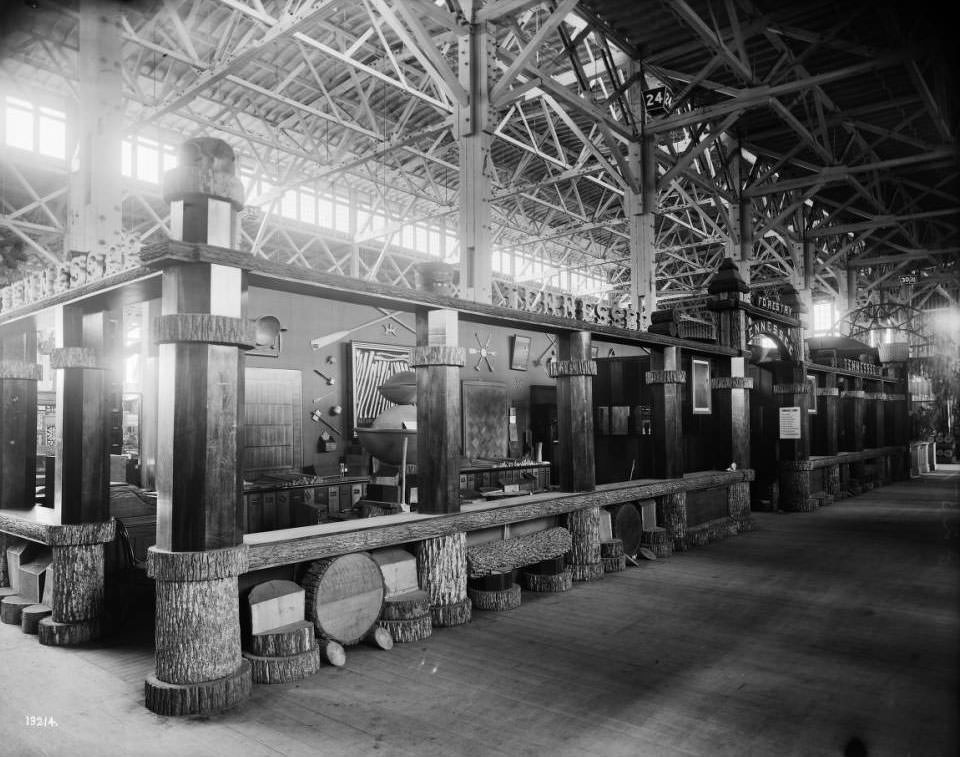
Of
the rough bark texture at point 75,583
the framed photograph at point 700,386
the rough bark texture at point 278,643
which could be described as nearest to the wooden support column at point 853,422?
the framed photograph at point 700,386

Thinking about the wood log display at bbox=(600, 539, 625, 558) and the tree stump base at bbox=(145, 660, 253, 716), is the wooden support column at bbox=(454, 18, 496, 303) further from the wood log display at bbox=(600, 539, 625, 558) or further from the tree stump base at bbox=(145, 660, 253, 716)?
the tree stump base at bbox=(145, 660, 253, 716)

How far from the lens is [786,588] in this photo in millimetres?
6301

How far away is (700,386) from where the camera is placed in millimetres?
9172

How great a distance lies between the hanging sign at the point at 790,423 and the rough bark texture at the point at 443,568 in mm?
7352

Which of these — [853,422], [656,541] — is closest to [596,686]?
[656,541]

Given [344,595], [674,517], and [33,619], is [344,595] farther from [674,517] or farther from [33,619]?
[674,517]

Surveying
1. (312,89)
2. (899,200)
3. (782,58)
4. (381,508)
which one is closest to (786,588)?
(381,508)

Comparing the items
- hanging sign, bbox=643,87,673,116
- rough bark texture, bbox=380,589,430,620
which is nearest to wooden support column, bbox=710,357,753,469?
hanging sign, bbox=643,87,673,116

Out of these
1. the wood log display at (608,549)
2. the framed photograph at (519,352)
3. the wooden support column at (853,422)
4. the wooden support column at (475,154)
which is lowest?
the wood log display at (608,549)

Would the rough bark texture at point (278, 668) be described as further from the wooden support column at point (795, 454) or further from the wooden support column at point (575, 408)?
the wooden support column at point (795, 454)

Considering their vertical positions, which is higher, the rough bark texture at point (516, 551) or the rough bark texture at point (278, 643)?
the rough bark texture at point (516, 551)

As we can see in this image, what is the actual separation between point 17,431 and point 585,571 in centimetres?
525

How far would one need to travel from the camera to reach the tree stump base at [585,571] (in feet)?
21.5

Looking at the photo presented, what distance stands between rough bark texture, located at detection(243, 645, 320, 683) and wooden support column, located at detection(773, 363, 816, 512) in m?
9.74
